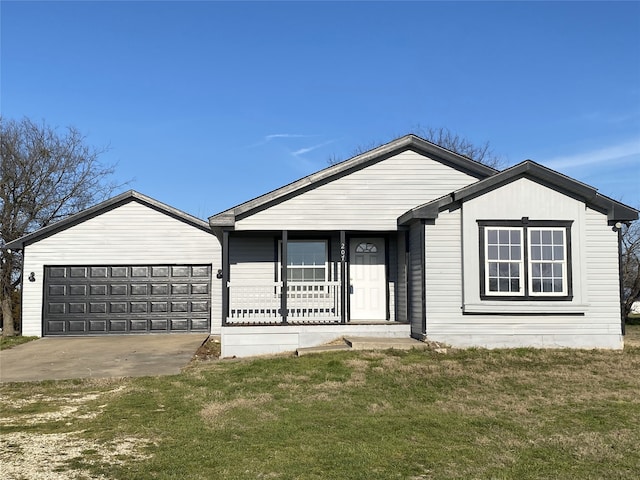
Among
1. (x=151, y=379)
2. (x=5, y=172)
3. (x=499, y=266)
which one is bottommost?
(x=151, y=379)

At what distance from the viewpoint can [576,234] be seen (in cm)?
1220

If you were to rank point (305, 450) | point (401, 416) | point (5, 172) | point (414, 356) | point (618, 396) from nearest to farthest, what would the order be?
point (305, 450) < point (401, 416) < point (618, 396) < point (414, 356) < point (5, 172)

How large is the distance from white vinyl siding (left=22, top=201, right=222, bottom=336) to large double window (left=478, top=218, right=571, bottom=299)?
8795 millimetres

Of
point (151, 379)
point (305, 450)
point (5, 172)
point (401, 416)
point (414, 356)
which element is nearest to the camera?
point (305, 450)

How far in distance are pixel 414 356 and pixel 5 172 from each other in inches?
642

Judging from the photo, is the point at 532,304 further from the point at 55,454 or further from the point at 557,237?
the point at 55,454

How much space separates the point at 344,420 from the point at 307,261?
8.11 m

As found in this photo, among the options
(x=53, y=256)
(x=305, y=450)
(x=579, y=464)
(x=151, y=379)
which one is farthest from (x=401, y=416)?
(x=53, y=256)

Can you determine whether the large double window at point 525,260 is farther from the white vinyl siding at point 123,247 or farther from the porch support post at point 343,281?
the white vinyl siding at point 123,247

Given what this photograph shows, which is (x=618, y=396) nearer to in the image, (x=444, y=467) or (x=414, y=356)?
(x=414, y=356)

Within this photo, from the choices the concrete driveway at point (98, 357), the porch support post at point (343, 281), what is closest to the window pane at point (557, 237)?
the porch support post at point (343, 281)

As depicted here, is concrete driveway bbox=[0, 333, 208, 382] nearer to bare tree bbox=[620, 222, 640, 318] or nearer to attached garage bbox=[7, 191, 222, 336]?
attached garage bbox=[7, 191, 222, 336]

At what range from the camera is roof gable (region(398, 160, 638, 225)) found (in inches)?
478

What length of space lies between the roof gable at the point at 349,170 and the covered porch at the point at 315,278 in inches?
25.7
